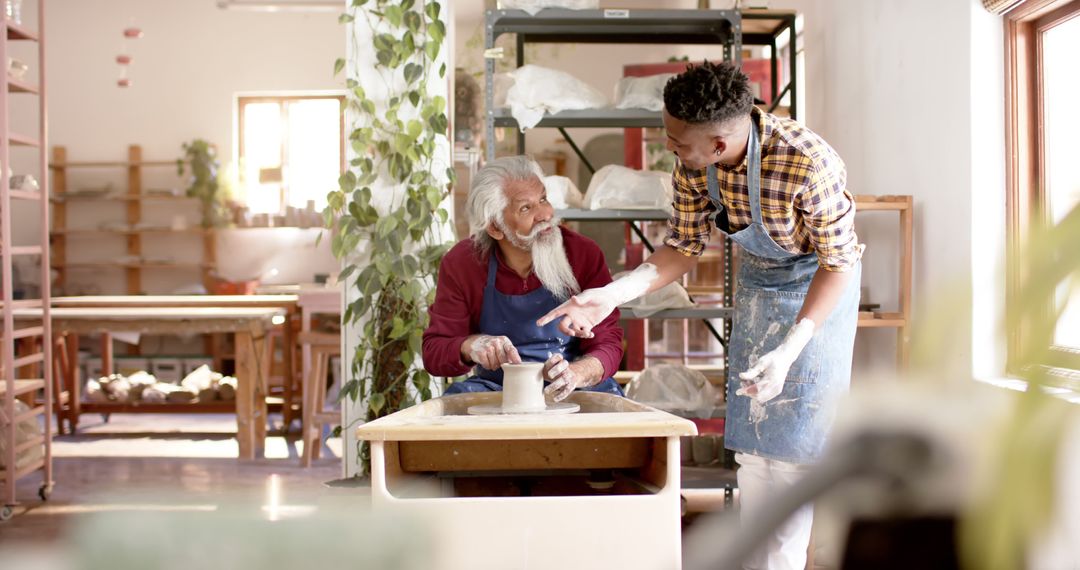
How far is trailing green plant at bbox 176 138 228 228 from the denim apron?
25.3ft

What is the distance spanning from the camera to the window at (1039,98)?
2.88m

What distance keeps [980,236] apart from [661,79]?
1360 millimetres

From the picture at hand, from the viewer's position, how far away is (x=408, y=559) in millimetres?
224

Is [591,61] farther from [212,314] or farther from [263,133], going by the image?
[212,314]

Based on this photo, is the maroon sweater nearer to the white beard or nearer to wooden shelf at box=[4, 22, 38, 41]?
the white beard

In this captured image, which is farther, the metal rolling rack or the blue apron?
the metal rolling rack

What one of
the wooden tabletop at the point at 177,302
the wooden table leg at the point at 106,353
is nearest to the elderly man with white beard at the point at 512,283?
the wooden tabletop at the point at 177,302

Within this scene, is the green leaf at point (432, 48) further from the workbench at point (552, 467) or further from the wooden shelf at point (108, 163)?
the wooden shelf at point (108, 163)

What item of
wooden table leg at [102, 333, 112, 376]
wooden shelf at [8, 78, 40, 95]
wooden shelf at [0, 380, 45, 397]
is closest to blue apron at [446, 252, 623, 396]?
wooden shelf at [0, 380, 45, 397]

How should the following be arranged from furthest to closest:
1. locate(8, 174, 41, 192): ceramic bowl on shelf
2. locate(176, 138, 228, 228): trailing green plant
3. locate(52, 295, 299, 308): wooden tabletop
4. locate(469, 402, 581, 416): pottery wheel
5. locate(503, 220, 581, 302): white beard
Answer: locate(176, 138, 228, 228): trailing green plant, locate(52, 295, 299, 308): wooden tabletop, locate(8, 174, 41, 192): ceramic bowl on shelf, locate(503, 220, 581, 302): white beard, locate(469, 402, 581, 416): pottery wheel

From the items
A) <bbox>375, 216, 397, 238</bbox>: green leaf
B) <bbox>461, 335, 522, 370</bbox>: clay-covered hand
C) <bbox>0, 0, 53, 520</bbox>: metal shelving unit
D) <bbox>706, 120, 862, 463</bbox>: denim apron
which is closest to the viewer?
<bbox>706, 120, 862, 463</bbox>: denim apron

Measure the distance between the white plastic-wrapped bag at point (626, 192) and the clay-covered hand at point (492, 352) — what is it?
136 cm

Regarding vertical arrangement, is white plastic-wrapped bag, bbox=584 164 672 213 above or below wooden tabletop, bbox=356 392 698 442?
above

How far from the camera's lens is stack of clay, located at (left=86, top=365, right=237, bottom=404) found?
6574 millimetres
